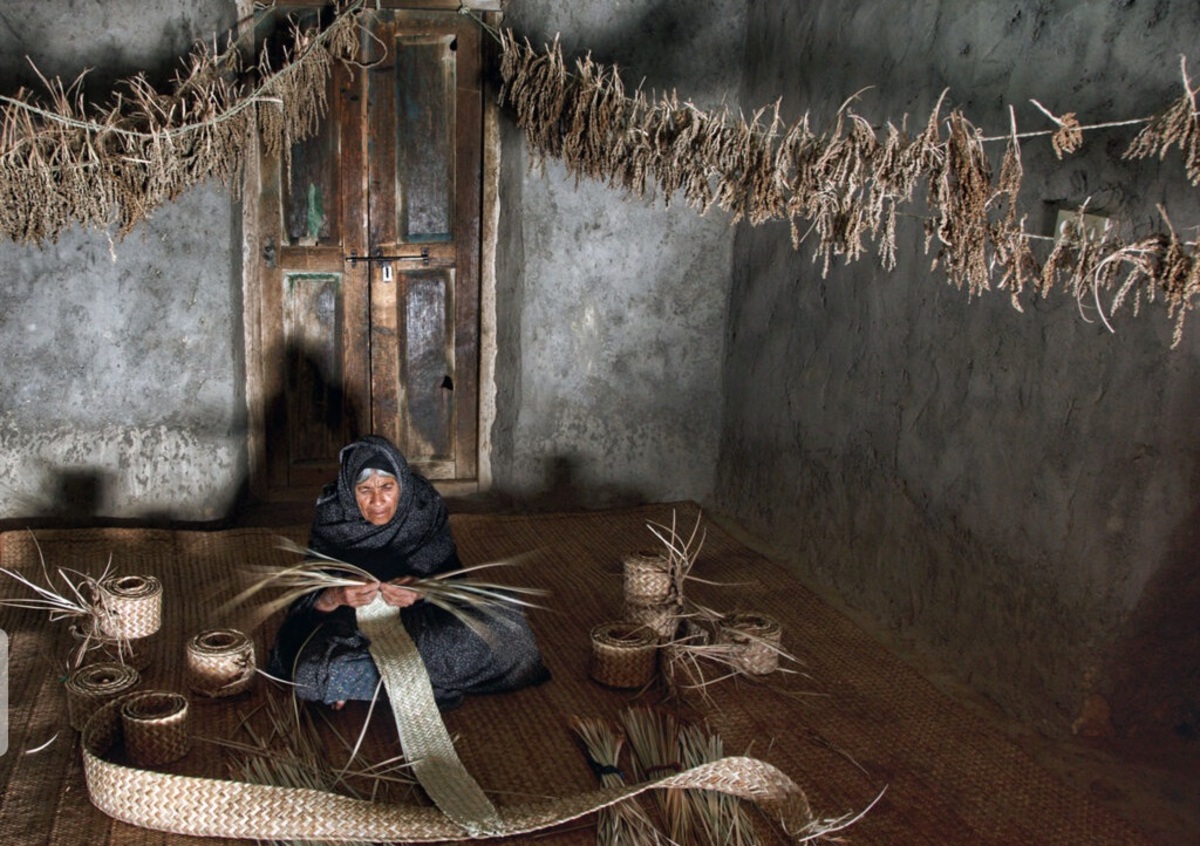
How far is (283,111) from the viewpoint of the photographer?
4.13 meters

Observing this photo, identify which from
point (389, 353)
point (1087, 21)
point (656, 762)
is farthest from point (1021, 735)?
point (389, 353)

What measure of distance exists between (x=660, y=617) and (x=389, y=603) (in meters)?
0.96

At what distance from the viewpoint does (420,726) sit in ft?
11.1

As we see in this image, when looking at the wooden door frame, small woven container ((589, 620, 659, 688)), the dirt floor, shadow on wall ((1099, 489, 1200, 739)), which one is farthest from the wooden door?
shadow on wall ((1099, 489, 1200, 739))

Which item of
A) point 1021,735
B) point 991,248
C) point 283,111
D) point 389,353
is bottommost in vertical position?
point 1021,735

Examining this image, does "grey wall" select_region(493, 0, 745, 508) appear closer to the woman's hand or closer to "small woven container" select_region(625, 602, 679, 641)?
"small woven container" select_region(625, 602, 679, 641)

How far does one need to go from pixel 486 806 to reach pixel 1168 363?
7.00ft

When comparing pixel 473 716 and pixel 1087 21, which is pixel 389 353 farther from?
pixel 1087 21

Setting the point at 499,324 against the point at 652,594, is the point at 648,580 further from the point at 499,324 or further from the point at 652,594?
the point at 499,324

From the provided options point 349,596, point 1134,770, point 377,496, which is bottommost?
point 1134,770

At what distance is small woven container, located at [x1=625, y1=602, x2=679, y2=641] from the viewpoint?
4043 millimetres

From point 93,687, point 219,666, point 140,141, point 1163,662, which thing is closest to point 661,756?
point 219,666

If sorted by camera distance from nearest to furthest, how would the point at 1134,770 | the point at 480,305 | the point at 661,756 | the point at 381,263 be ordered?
the point at 661,756, the point at 1134,770, the point at 381,263, the point at 480,305

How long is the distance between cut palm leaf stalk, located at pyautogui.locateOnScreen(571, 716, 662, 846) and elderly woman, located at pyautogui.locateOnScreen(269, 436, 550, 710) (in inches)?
16.6
